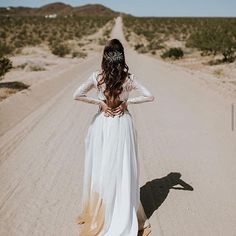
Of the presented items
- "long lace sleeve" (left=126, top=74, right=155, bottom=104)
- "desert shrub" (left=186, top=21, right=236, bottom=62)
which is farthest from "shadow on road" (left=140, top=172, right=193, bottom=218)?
"desert shrub" (left=186, top=21, right=236, bottom=62)

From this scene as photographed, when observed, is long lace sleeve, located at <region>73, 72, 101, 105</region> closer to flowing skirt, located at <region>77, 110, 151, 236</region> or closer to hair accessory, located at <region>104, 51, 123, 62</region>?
flowing skirt, located at <region>77, 110, 151, 236</region>

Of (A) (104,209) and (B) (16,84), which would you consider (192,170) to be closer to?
(A) (104,209)

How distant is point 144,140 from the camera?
366 inches

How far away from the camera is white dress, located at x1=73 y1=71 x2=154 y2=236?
4.70 m

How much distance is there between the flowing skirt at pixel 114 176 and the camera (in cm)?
470

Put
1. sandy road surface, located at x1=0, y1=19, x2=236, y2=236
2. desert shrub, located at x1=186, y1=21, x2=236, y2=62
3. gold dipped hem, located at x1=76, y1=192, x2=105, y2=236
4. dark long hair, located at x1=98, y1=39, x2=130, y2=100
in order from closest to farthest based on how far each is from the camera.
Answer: dark long hair, located at x1=98, y1=39, x2=130, y2=100 → gold dipped hem, located at x1=76, y1=192, x2=105, y2=236 → sandy road surface, located at x1=0, y1=19, x2=236, y2=236 → desert shrub, located at x1=186, y1=21, x2=236, y2=62

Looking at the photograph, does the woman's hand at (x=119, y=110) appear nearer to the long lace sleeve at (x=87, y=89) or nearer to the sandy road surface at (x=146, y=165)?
the long lace sleeve at (x=87, y=89)

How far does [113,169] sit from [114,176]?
0.08 m

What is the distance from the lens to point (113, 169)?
4707mm

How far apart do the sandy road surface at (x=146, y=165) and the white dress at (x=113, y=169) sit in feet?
2.07

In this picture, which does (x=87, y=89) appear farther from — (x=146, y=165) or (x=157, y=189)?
(x=146, y=165)

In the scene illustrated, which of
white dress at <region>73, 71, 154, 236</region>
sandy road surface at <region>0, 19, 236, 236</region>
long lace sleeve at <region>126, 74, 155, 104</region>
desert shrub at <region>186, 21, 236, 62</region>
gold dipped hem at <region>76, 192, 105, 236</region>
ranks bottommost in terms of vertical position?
desert shrub at <region>186, 21, 236, 62</region>

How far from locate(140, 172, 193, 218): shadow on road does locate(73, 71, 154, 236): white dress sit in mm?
1007

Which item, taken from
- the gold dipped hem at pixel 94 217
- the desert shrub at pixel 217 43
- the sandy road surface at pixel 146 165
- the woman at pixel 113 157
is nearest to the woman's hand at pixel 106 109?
the woman at pixel 113 157
